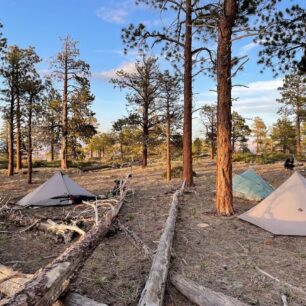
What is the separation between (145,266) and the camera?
5.57 metres

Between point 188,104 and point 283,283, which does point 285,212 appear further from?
point 188,104

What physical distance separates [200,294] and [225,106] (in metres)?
5.99

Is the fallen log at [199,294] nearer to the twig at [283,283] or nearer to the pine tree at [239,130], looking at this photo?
the twig at [283,283]

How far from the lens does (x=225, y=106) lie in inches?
358

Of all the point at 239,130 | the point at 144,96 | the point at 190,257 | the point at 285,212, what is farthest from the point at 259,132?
the point at 190,257

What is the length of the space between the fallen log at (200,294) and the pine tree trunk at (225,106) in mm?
4769

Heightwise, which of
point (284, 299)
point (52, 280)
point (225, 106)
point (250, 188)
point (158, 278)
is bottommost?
point (284, 299)

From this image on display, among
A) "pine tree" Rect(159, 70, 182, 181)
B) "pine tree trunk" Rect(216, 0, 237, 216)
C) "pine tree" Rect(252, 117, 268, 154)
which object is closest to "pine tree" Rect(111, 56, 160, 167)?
"pine tree" Rect(159, 70, 182, 181)

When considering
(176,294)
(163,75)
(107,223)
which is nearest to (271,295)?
(176,294)

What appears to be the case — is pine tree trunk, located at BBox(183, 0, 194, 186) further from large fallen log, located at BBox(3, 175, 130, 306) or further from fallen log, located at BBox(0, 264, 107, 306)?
fallen log, located at BBox(0, 264, 107, 306)

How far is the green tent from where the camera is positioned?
11430mm

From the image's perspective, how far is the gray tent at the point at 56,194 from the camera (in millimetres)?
12078

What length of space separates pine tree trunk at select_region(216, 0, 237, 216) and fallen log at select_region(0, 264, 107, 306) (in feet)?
19.5

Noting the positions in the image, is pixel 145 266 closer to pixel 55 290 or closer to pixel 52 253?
pixel 55 290
